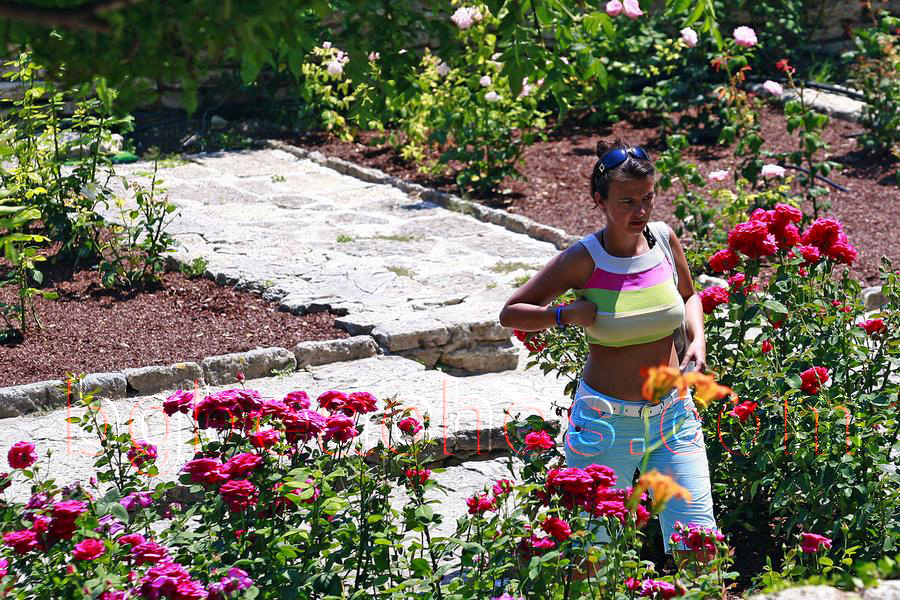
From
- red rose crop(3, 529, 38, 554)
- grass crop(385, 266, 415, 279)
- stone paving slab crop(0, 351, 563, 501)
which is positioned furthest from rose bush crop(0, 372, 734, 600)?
grass crop(385, 266, 415, 279)

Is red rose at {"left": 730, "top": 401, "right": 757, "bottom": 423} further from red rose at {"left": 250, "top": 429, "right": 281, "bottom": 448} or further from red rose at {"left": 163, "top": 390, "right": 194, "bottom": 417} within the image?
red rose at {"left": 163, "top": 390, "right": 194, "bottom": 417}

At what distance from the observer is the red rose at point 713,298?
12.8 ft

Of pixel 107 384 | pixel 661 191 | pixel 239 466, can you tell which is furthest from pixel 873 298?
pixel 239 466

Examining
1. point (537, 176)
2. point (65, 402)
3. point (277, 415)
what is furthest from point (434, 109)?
point (277, 415)

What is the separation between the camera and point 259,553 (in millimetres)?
2957

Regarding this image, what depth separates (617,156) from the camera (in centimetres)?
331

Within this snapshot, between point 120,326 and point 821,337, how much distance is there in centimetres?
385

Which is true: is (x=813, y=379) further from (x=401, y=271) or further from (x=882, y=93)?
(x=882, y=93)

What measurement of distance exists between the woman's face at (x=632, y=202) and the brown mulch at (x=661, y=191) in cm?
438

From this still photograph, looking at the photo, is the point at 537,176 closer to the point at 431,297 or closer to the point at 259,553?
the point at 431,297

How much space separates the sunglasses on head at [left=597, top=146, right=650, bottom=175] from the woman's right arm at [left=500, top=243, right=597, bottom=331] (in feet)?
0.82

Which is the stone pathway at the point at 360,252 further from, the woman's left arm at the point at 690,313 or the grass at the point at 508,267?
the woman's left arm at the point at 690,313

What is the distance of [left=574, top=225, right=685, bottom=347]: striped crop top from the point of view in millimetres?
3307

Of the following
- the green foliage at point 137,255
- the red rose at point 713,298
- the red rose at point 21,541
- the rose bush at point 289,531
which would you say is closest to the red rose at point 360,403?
the rose bush at point 289,531
